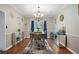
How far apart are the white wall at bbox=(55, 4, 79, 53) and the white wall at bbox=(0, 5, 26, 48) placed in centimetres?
140

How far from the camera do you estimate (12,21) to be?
4602 mm

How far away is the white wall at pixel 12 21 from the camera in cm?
437

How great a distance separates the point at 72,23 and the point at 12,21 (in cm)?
225

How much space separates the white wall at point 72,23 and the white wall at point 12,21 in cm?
140

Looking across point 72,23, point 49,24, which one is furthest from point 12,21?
point 72,23

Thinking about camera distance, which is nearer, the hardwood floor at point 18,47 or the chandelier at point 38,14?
the hardwood floor at point 18,47

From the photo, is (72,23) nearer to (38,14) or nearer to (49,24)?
(49,24)

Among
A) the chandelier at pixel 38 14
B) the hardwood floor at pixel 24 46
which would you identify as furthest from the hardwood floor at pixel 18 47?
the chandelier at pixel 38 14

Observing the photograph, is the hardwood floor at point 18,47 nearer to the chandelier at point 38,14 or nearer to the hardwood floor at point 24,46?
the hardwood floor at point 24,46

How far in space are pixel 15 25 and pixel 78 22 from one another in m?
2.22

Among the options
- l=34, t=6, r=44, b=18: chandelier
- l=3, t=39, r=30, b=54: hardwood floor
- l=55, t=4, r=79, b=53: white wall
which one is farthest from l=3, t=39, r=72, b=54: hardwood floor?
l=34, t=6, r=44, b=18: chandelier

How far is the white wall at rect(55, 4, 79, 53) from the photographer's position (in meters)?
3.94

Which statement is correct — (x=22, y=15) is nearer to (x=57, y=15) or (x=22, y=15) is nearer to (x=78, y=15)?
(x=57, y=15)
